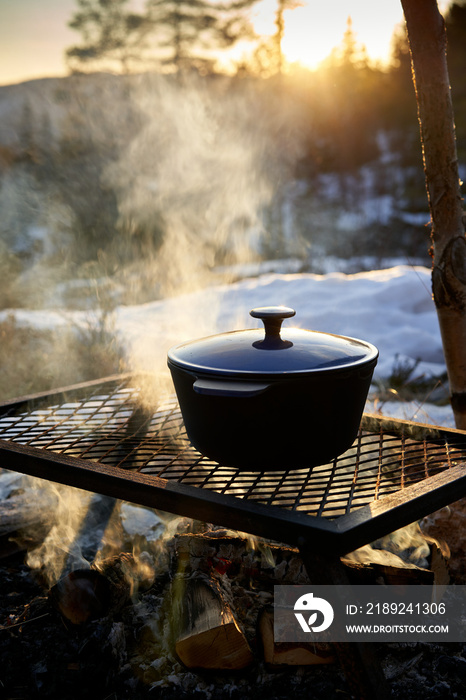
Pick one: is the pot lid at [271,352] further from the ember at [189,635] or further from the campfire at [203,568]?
the ember at [189,635]

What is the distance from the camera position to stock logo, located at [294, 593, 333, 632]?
1333mm

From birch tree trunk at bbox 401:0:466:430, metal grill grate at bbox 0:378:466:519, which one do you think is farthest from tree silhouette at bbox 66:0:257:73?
metal grill grate at bbox 0:378:466:519

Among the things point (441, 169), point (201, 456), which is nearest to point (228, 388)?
point (201, 456)

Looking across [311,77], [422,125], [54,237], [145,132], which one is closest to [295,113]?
[311,77]

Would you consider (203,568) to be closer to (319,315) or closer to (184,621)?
(184,621)

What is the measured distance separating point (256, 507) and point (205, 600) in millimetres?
509

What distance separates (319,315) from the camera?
15.3 ft

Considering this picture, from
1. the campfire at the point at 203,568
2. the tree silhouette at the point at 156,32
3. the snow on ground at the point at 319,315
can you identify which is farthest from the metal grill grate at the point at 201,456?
the tree silhouette at the point at 156,32

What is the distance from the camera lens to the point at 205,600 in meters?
1.46

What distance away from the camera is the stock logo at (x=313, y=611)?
52.5 inches

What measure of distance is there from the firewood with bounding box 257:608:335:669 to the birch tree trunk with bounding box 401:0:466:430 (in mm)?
1040

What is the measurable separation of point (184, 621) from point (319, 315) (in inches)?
137

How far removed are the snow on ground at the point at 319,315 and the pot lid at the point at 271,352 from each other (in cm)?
237

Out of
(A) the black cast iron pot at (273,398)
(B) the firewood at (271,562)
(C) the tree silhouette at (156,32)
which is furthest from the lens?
(C) the tree silhouette at (156,32)
